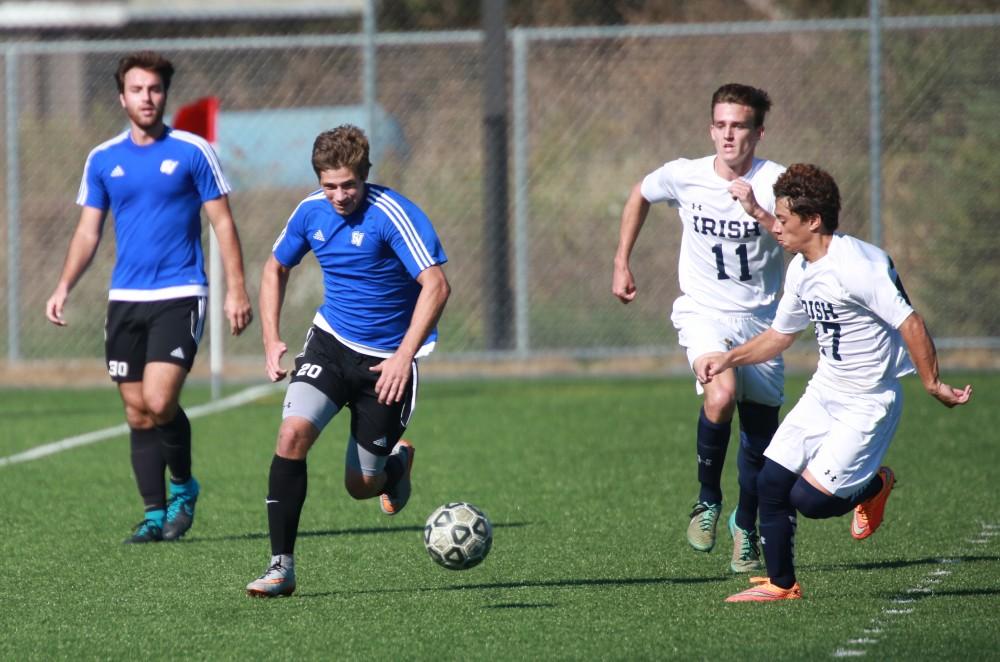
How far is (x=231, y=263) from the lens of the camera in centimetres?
775

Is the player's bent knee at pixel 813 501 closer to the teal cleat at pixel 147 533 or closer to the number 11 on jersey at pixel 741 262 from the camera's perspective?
the number 11 on jersey at pixel 741 262

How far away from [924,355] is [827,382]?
48cm

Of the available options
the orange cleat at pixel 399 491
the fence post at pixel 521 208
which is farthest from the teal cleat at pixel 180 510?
the fence post at pixel 521 208

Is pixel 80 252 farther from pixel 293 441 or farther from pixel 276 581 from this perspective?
pixel 276 581

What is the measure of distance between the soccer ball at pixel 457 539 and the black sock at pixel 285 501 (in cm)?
55

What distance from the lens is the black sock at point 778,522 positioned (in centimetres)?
610

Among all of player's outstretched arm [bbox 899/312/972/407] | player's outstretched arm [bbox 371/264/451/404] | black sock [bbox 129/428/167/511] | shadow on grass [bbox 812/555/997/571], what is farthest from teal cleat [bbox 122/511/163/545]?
player's outstretched arm [bbox 899/312/972/407]

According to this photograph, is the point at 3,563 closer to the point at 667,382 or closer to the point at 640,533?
the point at 640,533

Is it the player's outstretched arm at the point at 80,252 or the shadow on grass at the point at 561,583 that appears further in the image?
the player's outstretched arm at the point at 80,252

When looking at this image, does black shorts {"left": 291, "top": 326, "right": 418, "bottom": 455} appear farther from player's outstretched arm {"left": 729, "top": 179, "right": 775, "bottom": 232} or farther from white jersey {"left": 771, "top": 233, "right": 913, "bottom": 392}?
white jersey {"left": 771, "top": 233, "right": 913, "bottom": 392}

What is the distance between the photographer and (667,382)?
48.2ft

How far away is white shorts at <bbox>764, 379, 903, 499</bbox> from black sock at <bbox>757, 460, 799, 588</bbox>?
0.05 m

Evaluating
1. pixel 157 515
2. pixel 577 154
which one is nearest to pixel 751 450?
pixel 157 515

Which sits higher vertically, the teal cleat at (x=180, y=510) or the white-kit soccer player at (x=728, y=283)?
the white-kit soccer player at (x=728, y=283)
